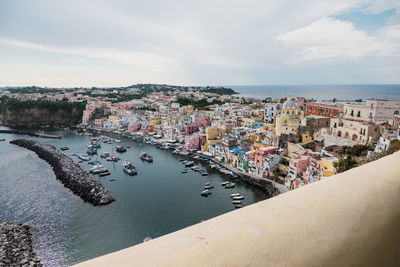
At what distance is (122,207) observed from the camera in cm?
1154

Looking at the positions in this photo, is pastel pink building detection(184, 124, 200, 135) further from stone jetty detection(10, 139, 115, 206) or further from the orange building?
the orange building

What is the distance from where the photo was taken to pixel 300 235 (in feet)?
1.98

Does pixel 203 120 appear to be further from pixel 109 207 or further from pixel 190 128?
pixel 109 207

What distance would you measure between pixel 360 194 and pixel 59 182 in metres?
16.5

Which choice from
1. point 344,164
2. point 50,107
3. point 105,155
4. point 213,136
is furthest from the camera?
point 50,107

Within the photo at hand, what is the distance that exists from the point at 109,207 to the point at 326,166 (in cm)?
1022

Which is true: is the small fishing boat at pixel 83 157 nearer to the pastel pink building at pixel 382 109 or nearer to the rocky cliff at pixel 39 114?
the pastel pink building at pixel 382 109

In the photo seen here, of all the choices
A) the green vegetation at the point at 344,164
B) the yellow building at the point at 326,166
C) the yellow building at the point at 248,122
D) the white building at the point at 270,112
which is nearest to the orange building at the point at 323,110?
the white building at the point at 270,112

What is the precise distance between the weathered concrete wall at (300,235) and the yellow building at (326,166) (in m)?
10.7

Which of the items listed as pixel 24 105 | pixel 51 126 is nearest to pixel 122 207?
pixel 51 126

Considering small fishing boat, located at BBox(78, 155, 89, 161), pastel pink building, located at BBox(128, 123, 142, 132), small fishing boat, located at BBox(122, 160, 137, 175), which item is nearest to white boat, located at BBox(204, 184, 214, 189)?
small fishing boat, located at BBox(122, 160, 137, 175)

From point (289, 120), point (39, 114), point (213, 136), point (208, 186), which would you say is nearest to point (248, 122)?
point (213, 136)

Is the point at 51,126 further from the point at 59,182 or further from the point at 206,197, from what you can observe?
the point at 206,197

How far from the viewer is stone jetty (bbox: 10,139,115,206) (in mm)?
12109
